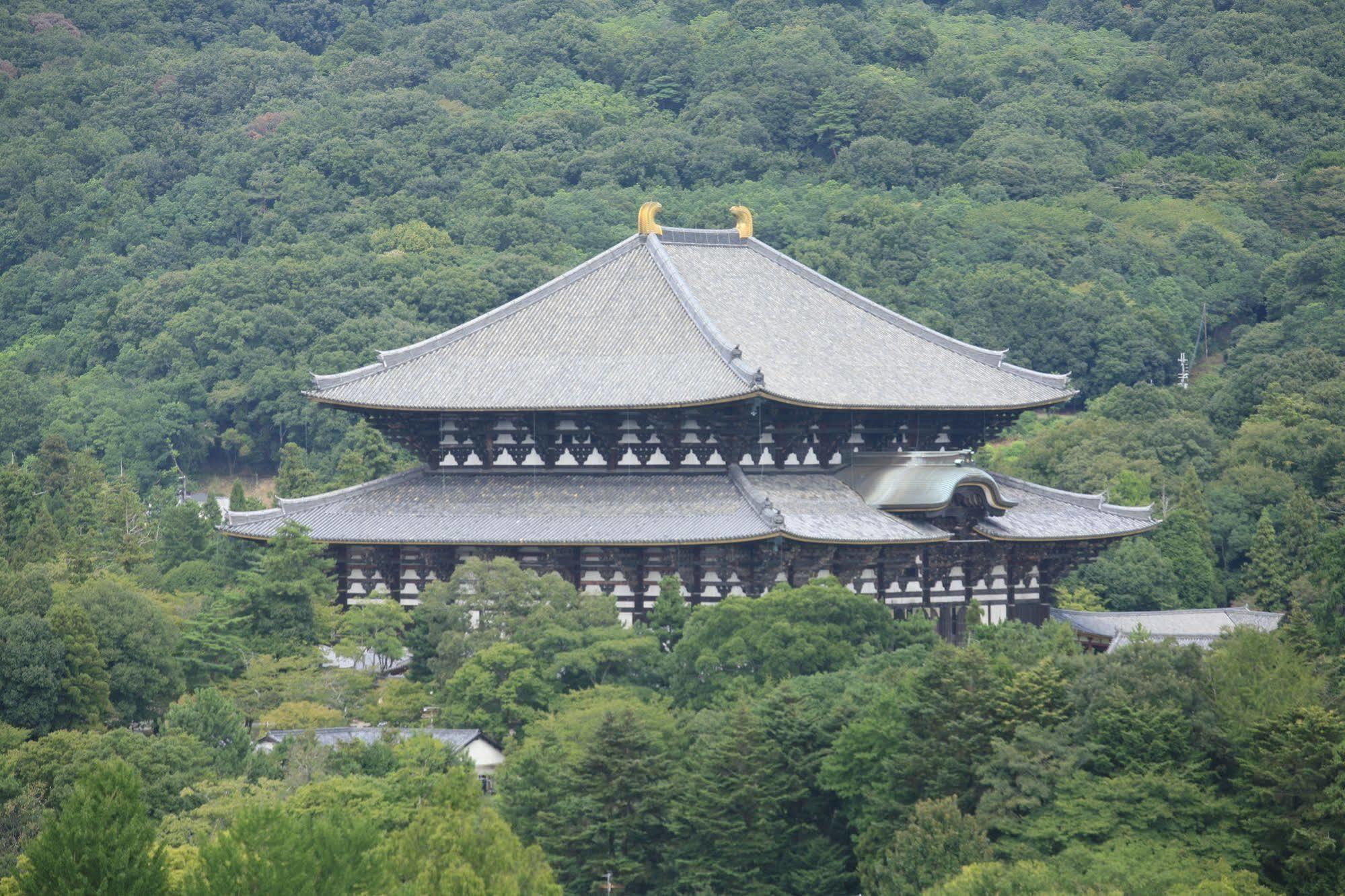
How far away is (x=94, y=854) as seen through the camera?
2256 centimetres

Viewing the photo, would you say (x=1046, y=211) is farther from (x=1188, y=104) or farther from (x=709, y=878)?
(x=709, y=878)

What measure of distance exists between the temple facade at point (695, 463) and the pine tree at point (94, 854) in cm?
1939

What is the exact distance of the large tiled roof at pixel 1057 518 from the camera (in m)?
45.3

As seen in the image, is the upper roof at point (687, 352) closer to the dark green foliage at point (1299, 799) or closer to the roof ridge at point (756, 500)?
the roof ridge at point (756, 500)

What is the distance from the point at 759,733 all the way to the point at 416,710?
26.9 ft

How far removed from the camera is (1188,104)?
3853 inches

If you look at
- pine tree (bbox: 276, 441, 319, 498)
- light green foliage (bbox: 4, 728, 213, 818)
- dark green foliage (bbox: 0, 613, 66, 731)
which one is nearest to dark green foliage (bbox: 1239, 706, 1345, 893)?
light green foliage (bbox: 4, 728, 213, 818)

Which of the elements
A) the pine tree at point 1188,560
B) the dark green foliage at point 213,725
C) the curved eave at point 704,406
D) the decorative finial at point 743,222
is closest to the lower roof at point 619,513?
the curved eave at point 704,406

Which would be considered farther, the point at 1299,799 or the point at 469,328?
the point at 469,328

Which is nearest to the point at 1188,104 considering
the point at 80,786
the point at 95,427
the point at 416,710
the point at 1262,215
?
the point at 1262,215

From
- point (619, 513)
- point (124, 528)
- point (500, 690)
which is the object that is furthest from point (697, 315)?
point (124, 528)

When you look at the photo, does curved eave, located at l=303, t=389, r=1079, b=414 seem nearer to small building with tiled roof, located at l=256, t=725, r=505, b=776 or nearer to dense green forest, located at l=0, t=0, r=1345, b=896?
dense green forest, located at l=0, t=0, r=1345, b=896

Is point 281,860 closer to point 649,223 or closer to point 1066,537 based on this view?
point 1066,537

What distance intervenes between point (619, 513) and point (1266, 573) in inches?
739
